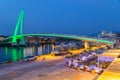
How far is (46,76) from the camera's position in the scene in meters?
12.9

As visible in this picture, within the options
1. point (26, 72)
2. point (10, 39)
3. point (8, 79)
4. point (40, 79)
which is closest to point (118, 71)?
point (40, 79)

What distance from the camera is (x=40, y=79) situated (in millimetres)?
12141

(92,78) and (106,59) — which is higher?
(106,59)

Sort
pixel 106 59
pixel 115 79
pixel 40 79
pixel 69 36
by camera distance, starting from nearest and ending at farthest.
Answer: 1. pixel 115 79
2. pixel 106 59
3. pixel 40 79
4. pixel 69 36

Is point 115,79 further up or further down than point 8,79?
further up

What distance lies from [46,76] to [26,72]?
1710mm

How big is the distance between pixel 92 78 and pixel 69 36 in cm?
3439

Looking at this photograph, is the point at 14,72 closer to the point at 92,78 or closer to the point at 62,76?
the point at 62,76

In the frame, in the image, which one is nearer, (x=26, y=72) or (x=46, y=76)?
(x=46, y=76)

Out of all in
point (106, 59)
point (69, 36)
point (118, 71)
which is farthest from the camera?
point (69, 36)

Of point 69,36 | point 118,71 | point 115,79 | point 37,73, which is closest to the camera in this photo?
point 115,79

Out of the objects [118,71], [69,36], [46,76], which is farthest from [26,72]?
[69,36]

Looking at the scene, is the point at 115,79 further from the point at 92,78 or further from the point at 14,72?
the point at 14,72

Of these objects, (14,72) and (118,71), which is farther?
(14,72)
